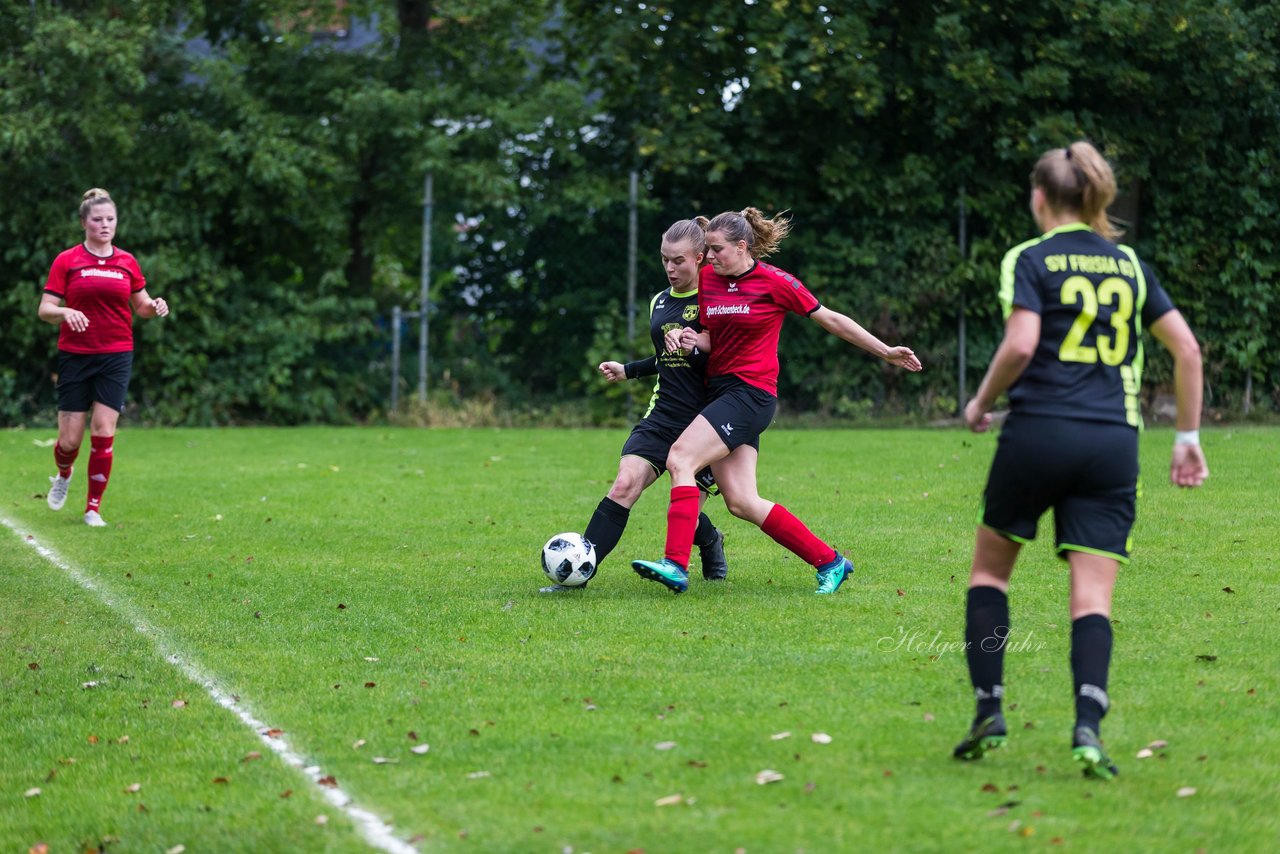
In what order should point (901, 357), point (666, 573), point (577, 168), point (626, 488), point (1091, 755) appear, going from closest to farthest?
point (1091, 755) < point (901, 357) < point (666, 573) < point (626, 488) < point (577, 168)

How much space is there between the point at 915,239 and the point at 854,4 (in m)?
2.95

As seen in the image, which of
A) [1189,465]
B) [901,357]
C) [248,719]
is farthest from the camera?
[901,357]

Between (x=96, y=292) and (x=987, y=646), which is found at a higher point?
(x=96, y=292)

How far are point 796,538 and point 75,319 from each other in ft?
17.1

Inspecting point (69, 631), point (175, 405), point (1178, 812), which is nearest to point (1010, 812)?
point (1178, 812)

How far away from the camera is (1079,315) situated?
4383 mm

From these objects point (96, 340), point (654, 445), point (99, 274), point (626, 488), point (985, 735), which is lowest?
point (985, 735)

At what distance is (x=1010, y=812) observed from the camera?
4.12 metres

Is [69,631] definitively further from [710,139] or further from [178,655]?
[710,139]

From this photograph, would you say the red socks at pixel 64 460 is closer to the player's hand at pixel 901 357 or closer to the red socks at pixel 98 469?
the red socks at pixel 98 469

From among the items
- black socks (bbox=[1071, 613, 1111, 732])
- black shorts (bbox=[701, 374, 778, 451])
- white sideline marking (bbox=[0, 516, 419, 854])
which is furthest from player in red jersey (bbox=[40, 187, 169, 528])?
black socks (bbox=[1071, 613, 1111, 732])

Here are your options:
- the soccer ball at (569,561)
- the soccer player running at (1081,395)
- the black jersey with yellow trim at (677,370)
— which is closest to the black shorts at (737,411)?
the black jersey with yellow trim at (677,370)

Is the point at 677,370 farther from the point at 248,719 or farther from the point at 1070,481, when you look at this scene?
the point at 1070,481

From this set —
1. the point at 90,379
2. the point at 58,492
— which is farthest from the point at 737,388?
the point at 58,492
